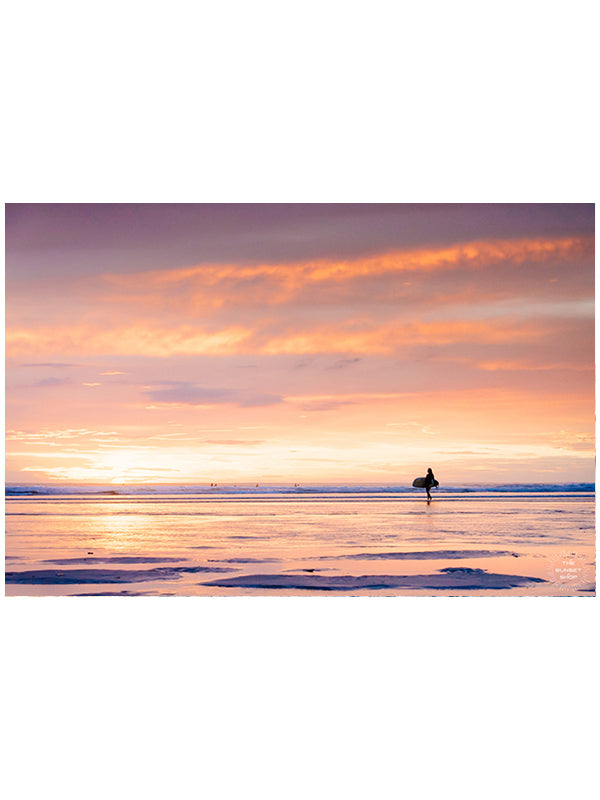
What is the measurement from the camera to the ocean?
4.37 m

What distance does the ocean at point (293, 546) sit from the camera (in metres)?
4.37

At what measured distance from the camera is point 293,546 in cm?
502

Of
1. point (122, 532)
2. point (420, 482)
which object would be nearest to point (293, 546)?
point (420, 482)

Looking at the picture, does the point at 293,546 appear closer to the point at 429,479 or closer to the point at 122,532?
the point at 429,479

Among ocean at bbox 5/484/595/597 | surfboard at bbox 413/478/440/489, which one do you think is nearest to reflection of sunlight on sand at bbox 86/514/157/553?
ocean at bbox 5/484/595/597

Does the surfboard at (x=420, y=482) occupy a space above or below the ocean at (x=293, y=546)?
above

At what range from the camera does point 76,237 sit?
201 inches

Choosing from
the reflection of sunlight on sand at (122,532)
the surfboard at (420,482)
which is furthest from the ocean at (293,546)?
the surfboard at (420,482)

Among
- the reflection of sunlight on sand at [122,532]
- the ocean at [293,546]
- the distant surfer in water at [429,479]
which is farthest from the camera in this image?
the distant surfer in water at [429,479]

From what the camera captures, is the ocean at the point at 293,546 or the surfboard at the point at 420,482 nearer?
the ocean at the point at 293,546

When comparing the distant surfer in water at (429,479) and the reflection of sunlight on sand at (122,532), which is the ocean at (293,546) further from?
the distant surfer in water at (429,479)
